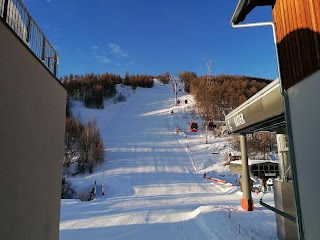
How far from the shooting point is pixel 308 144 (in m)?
4.55

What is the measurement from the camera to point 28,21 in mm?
6078

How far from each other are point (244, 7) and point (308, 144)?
350 centimetres

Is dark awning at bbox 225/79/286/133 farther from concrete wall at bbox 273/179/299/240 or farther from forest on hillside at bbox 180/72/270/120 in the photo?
forest on hillside at bbox 180/72/270/120

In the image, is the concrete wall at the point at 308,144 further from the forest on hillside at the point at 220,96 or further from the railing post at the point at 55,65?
the forest on hillside at the point at 220,96

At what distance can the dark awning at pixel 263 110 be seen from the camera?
6.81m

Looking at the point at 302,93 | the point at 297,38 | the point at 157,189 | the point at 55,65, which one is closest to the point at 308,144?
the point at 302,93

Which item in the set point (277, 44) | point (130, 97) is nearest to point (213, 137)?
point (130, 97)

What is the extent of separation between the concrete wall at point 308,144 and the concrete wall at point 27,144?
4335mm

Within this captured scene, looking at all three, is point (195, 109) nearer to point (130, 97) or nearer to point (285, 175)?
point (130, 97)

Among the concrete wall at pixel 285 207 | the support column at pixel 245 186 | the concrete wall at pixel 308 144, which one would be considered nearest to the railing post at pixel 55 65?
the concrete wall at pixel 308 144

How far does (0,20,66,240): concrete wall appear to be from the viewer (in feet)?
14.1

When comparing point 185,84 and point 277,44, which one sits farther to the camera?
point 185,84

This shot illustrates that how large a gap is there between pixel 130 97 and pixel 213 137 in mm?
27683

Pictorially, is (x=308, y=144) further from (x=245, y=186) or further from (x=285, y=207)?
(x=245, y=186)
